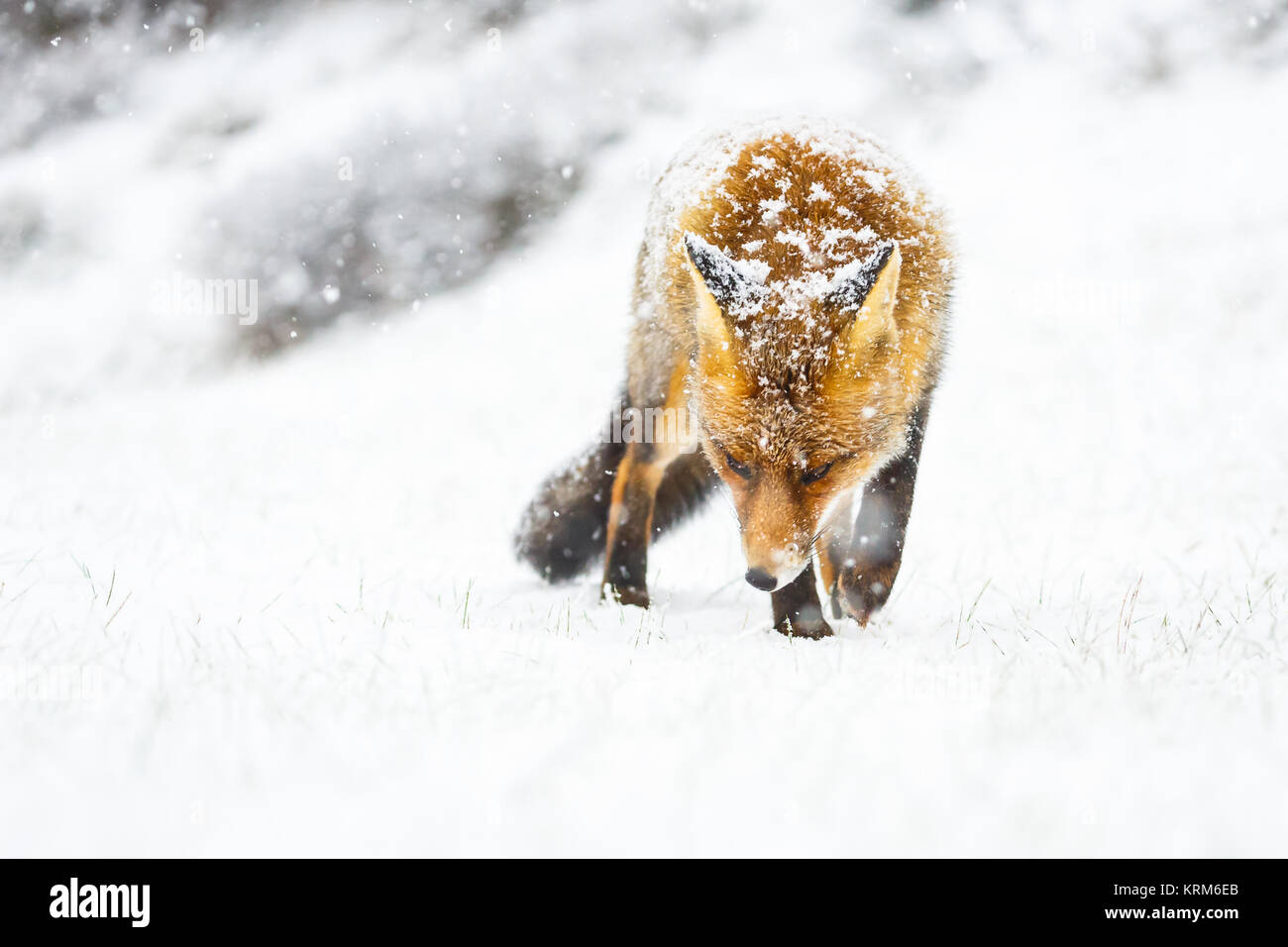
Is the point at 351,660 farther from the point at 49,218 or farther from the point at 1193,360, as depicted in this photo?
the point at 49,218

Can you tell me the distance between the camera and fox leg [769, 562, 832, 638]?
371 cm

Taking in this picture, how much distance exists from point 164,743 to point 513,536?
10.1ft

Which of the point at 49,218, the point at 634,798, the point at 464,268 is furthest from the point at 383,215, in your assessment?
the point at 634,798

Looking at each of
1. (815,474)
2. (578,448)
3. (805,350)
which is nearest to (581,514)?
(578,448)

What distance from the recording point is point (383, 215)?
18.4m

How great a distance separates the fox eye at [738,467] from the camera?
3.32 metres

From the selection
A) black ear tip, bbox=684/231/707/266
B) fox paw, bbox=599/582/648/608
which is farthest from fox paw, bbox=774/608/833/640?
black ear tip, bbox=684/231/707/266

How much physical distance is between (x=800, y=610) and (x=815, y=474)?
0.77 meters

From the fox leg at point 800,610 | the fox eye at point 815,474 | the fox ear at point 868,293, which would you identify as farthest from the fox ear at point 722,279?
the fox leg at point 800,610

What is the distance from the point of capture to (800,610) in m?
3.73

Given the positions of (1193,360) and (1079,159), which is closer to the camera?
(1193,360)

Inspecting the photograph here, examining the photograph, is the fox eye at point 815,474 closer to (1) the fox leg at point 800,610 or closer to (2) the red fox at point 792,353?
(2) the red fox at point 792,353

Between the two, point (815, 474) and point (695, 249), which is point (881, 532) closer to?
point (815, 474)

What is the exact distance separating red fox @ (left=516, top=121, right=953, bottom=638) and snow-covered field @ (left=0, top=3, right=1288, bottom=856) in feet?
1.45
